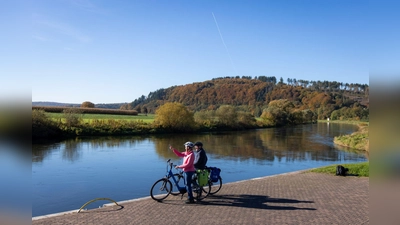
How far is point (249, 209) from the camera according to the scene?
8016 millimetres

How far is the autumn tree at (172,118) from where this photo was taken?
172 feet

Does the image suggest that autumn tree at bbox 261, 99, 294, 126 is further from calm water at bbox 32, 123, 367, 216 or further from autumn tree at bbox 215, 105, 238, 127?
calm water at bbox 32, 123, 367, 216

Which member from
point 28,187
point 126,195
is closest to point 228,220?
point 28,187

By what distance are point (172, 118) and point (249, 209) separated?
45210 millimetres

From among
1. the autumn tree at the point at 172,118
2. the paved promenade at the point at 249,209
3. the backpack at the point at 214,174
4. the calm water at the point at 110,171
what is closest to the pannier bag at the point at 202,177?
the backpack at the point at 214,174

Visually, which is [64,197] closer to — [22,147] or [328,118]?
[22,147]

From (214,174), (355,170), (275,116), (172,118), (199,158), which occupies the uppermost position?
(172,118)

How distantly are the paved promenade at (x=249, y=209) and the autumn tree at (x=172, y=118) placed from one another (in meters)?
42.1

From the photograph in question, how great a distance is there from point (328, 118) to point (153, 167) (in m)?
91.5

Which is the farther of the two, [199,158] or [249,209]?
[199,158]

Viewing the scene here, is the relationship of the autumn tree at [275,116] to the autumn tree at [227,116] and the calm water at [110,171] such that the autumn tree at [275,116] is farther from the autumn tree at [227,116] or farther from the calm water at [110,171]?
the calm water at [110,171]

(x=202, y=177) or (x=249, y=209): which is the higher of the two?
(x=202, y=177)

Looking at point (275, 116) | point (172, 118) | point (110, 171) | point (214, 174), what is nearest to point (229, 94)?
point (275, 116)

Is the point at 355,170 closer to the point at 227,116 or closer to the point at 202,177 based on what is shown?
the point at 202,177
